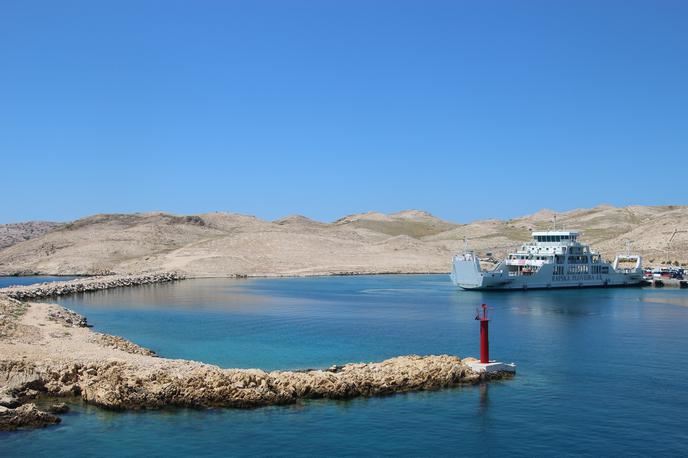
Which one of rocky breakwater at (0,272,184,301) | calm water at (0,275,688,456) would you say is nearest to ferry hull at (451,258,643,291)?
calm water at (0,275,688,456)

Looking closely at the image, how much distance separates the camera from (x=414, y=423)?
2280 cm

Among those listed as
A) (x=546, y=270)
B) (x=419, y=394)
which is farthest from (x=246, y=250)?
(x=419, y=394)

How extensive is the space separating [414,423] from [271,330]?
22.1 meters

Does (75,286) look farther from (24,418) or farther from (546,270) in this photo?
(24,418)

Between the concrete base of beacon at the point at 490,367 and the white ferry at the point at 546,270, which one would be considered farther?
the white ferry at the point at 546,270

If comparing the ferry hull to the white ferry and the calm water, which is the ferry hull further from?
the calm water

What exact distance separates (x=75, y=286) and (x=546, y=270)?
5080cm

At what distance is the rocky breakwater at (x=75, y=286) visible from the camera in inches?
2579

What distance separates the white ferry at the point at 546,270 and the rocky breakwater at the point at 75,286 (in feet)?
128

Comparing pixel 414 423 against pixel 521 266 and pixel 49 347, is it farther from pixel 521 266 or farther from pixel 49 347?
pixel 521 266

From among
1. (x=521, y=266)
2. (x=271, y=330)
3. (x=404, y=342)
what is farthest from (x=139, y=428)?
(x=521, y=266)

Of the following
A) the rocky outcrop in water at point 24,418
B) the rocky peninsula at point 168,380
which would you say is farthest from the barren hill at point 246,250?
the rocky outcrop in water at point 24,418

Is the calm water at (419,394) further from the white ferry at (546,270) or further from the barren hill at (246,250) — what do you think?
the barren hill at (246,250)

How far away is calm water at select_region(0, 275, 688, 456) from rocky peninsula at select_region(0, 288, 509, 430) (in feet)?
2.39
